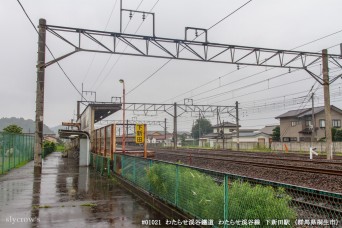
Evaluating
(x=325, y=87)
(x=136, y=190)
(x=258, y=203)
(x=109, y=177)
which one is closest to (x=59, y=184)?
(x=109, y=177)

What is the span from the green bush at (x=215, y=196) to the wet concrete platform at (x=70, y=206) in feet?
2.61

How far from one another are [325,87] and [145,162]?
631 inches

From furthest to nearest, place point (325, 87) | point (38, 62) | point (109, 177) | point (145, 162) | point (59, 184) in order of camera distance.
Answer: point (325, 87), point (38, 62), point (109, 177), point (59, 184), point (145, 162)

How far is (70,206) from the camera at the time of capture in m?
8.73

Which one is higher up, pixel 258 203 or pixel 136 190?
pixel 258 203

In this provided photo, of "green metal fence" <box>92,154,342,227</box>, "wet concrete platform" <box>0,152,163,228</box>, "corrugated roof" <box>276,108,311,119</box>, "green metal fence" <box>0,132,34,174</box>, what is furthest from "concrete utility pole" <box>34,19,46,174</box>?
"corrugated roof" <box>276,108,311,119</box>

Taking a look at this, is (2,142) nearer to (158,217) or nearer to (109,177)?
(109,177)

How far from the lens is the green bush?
478 centimetres

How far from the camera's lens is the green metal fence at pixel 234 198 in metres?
4.74

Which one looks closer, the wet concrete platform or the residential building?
the wet concrete platform

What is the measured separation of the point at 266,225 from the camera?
4.68 metres

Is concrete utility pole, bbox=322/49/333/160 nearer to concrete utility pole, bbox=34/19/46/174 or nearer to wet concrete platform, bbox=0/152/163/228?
wet concrete platform, bbox=0/152/163/228

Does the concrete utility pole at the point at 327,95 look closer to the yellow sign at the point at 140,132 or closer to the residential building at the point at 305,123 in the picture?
the yellow sign at the point at 140,132

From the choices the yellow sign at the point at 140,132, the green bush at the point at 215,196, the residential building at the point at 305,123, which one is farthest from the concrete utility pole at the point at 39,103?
the residential building at the point at 305,123
